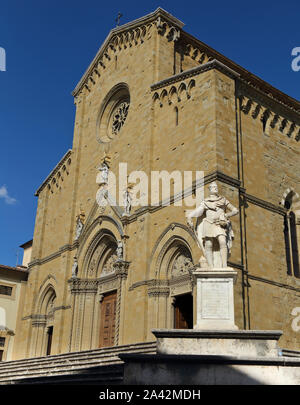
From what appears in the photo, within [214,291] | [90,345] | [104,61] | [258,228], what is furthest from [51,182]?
[214,291]

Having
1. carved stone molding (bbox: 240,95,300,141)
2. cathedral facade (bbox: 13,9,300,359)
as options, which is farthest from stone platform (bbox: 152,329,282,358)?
carved stone molding (bbox: 240,95,300,141)

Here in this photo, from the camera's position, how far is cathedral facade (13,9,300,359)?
16.6m

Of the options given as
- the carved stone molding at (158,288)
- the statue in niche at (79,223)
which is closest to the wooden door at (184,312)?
the carved stone molding at (158,288)

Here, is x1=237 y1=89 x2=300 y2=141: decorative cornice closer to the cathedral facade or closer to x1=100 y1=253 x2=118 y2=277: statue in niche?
the cathedral facade

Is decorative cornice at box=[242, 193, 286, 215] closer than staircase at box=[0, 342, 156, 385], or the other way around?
staircase at box=[0, 342, 156, 385]

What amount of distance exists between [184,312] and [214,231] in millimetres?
7430

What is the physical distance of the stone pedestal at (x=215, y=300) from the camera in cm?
972

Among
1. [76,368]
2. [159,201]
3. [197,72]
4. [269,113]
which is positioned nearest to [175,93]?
[197,72]

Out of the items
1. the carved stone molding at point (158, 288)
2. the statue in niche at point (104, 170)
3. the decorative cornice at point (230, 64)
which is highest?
the decorative cornice at point (230, 64)

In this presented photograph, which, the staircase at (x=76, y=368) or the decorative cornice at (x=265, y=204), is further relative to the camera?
the decorative cornice at (x=265, y=204)

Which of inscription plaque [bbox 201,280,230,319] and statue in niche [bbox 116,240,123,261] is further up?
statue in niche [bbox 116,240,123,261]

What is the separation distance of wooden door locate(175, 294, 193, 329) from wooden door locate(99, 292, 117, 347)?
3833mm

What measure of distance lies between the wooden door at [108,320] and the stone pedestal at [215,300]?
34.6ft

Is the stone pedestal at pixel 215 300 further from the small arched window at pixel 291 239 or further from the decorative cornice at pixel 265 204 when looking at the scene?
the small arched window at pixel 291 239
